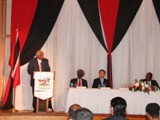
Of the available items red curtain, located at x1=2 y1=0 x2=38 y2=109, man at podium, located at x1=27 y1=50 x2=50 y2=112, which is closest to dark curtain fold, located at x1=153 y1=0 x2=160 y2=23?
red curtain, located at x1=2 y1=0 x2=38 y2=109

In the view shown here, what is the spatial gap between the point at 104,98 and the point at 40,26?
2890mm

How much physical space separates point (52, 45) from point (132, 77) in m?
2.49

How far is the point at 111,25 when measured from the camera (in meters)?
9.94

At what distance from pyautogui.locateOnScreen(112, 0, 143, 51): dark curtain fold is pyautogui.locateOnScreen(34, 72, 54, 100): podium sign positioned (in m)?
2.42

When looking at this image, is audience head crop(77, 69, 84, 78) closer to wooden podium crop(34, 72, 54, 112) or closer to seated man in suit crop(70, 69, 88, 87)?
seated man in suit crop(70, 69, 88, 87)

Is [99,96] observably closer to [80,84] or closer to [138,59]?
[80,84]

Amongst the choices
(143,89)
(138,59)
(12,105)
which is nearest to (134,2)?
(138,59)

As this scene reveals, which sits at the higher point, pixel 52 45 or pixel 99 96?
pixel 52 45

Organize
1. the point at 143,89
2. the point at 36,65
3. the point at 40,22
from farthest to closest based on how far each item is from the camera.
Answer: the point at 40,22 < the point at 36,65 < the point at 143,89

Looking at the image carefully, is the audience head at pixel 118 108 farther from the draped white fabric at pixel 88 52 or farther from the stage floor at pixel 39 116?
the draped white fabric at pixel 88 52

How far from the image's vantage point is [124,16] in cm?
995

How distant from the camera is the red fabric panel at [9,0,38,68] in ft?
31.0

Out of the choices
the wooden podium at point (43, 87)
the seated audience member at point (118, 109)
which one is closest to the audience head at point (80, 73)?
the wooden podium at point (43, 87)

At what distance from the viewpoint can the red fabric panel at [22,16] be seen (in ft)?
31.0
